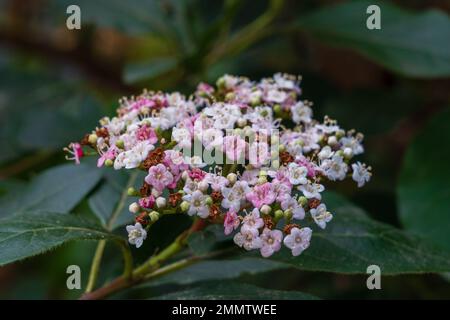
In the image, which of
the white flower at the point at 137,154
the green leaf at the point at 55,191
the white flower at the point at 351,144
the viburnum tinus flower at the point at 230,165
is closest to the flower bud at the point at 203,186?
the viburnum tinus flower at the point at 230,165

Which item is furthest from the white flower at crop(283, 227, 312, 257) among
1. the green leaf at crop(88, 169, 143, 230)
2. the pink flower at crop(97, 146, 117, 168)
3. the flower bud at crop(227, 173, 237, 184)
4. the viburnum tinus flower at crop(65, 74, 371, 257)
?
the green leaf at crop(88, 169, 143, 230)

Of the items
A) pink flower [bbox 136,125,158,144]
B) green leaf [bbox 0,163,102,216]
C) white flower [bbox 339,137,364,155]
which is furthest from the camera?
green leaf [bbox 0,163,102,216]

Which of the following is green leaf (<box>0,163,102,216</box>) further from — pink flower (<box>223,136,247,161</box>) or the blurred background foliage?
pink flower (<box>223,136,247,161</box>)

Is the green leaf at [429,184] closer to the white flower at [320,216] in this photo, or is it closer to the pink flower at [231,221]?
the white flower at [320,216]

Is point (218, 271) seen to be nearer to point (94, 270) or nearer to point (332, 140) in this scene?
point (94, 270)

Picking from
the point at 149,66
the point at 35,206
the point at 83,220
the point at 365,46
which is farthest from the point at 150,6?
the point at 83,220

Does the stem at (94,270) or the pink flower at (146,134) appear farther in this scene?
the stem at (94,270)
